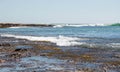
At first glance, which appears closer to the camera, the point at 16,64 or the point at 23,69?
the point at 23,69

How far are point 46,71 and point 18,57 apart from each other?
8687 millimetres

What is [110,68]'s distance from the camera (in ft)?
74.2

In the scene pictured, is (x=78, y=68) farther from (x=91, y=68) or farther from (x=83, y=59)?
(x=83, y=59)

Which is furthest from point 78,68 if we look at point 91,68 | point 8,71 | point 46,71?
point 8,71

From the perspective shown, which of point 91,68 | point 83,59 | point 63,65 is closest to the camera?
point 91,68

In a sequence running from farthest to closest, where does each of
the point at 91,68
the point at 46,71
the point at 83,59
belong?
the point at 83,59 < the point at 91,68 < the point at 46,71

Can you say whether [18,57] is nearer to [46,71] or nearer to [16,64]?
[16,64]

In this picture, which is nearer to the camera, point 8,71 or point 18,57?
point 8,71

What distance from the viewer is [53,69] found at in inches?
864

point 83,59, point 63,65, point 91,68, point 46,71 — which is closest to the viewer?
point 46,71

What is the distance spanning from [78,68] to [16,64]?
487 cm

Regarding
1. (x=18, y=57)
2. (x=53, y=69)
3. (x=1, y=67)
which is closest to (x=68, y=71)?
(x=53, y=69)

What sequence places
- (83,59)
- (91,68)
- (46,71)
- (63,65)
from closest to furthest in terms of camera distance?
(46,71) → (91,68) → (63,65) → (83,59)

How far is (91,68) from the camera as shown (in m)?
22.5
